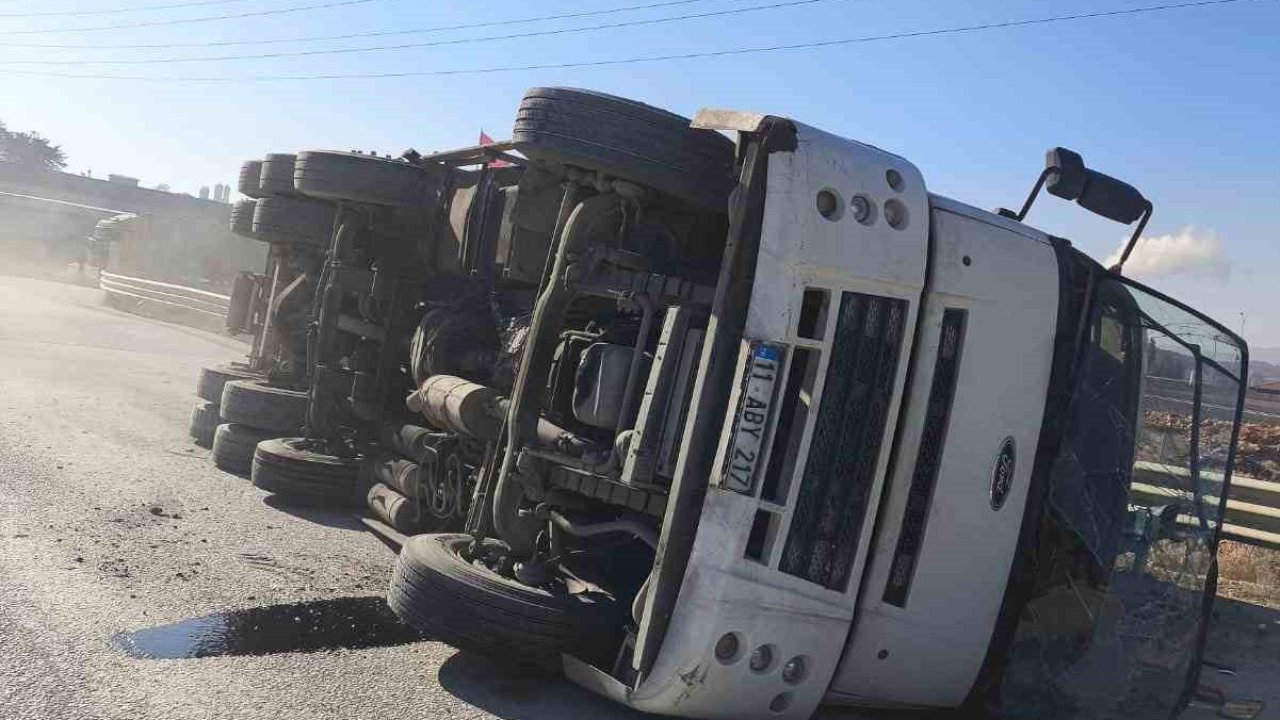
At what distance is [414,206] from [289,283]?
275 centimetres

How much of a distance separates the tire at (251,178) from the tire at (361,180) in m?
2.93

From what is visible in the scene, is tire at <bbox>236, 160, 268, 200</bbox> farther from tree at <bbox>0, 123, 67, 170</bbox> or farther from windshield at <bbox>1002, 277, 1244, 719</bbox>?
tree at <bbox>0, 123, 67, 170</bbox>

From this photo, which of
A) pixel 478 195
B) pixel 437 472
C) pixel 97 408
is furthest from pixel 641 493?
pixel 97 408

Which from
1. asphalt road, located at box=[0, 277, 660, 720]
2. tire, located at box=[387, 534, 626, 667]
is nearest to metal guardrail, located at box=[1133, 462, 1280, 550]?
tire, located at box=[387, 534, 626, 667]

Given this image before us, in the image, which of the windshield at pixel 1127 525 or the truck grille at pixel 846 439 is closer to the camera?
the truck grille at pixel 846 439

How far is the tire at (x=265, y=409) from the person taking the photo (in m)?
7.87

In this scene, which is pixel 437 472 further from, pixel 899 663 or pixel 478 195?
pixel 899 663

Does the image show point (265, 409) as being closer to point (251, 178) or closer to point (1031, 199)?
point (251, 178)

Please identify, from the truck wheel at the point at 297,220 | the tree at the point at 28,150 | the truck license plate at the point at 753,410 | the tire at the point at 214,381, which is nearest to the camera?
the truck license plate at the point at 753,410

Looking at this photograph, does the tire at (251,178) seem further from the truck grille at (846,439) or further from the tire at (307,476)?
the truck grille at (846,439)

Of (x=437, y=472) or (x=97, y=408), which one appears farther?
(x=97, y=408)

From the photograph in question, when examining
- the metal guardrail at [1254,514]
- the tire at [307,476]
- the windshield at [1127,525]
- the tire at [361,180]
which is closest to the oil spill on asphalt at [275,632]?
the tire at [307,476]

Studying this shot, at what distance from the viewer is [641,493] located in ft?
12.8

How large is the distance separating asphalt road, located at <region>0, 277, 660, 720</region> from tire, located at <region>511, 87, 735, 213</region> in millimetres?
1955
